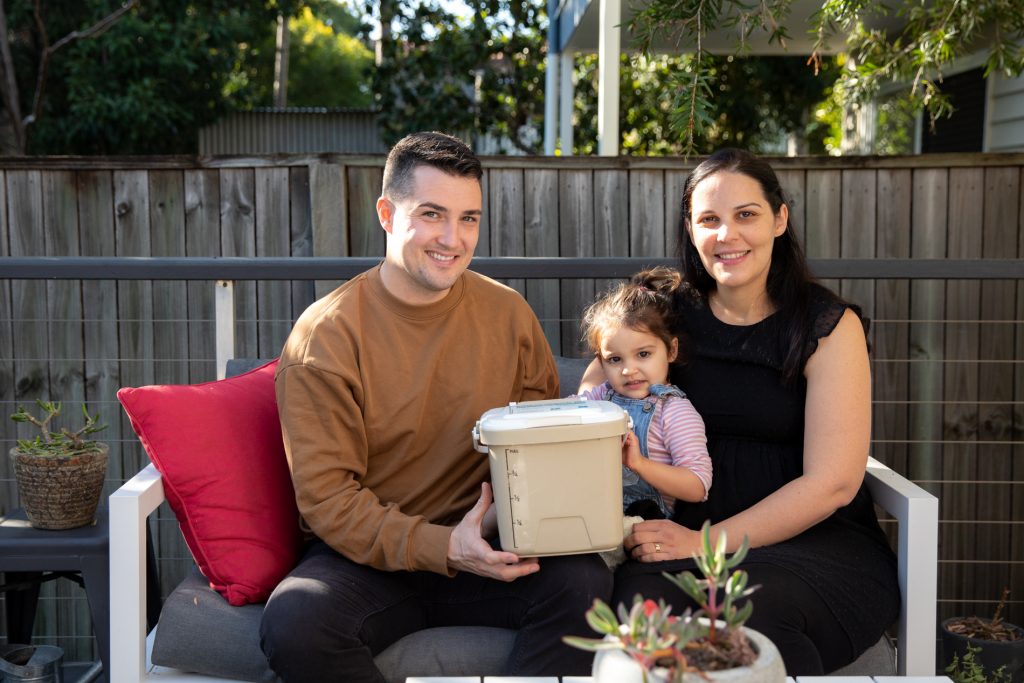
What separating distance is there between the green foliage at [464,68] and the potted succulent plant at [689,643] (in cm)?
846

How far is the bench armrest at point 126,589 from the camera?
81.4 inches

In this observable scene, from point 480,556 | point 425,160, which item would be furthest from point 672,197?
point 480,556

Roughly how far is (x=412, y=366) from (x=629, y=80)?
Result: 754cm

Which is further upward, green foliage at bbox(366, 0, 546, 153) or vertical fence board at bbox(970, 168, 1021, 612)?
green foliage at bbox(366, 0, 546, 153)

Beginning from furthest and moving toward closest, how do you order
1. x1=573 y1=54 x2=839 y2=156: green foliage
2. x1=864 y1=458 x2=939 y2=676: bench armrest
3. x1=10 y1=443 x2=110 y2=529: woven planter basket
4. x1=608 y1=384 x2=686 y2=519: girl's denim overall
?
1. x1=573 y1=54 x2=839 y2=156: green foliage
2. x1=10 y1=443 x2=110 y2=529: woven planter basket
3. x1=608 y1=384 x2=686 y2=519: girl's denim overall
4. x1=864 y1=458 x2=939 y2=676: bench armrest

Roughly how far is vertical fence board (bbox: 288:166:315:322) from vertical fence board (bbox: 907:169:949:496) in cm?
206

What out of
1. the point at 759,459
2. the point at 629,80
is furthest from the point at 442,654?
the point at 629,80

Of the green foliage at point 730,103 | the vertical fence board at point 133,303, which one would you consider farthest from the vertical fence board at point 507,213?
the green foliage at point 730,103

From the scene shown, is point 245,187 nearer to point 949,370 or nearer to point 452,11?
point 949,370

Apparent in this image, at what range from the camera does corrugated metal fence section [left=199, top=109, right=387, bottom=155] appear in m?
16.2

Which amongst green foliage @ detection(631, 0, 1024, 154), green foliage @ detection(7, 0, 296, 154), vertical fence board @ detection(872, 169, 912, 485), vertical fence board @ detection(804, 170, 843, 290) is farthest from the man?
green foliage @ detection(7, 0, 296, 154)

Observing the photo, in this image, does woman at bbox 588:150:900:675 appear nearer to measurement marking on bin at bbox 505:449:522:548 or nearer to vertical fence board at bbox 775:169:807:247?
measurement marking on bin at bbox 505:449:522:548

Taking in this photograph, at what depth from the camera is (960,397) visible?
3.69m

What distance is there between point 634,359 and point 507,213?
1464 millimetres
